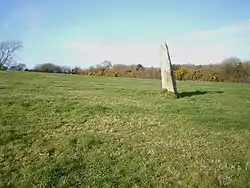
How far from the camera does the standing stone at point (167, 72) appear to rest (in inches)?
858

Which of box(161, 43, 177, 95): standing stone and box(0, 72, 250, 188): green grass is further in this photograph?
box(161, 43, 177, 95): standing stone

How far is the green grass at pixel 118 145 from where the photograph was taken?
32.5 feet

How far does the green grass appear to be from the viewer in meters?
9.90

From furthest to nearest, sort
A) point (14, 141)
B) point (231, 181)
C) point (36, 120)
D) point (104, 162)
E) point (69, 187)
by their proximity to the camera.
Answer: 1. point (36, 120)
2. point (14, 141)
3. point (104, 162)
4. point (231, 181)
5. point (69, 187)

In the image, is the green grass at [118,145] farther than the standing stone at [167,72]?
No

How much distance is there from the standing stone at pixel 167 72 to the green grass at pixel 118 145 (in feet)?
13.8

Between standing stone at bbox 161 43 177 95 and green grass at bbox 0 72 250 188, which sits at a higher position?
standing stone at bbox 161 43 177 95

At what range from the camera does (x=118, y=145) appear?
11.9m

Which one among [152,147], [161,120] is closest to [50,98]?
[161,120]

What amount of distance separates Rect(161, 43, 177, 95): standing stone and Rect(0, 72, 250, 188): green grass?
4.19 m

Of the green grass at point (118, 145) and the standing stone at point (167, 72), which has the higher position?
the standing stone at point (167, 72)

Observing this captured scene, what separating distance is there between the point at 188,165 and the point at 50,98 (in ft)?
30.8

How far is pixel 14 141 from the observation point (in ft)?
39.0

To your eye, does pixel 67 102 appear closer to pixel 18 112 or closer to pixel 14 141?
pixel 18 112
